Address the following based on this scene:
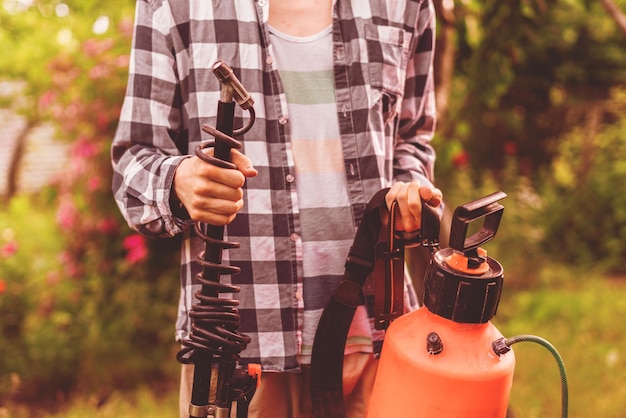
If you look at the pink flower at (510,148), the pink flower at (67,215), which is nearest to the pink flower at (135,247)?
the pink flower at (67,215)

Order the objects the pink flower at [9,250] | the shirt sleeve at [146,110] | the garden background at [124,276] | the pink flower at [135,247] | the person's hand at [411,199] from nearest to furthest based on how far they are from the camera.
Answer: the person's hand at [411,199], the shirt sleeve at [146,110], the garden background at [124,276], the pink flower at [135,247], the pink flower at [9,250]

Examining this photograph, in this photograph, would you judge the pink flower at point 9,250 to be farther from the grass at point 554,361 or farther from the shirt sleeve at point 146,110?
the shirt sleeve at point 146,110

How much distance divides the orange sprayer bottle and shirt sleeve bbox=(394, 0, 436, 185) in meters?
0.48

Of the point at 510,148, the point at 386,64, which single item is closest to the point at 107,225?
A: the point at 386,64

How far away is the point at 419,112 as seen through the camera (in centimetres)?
173

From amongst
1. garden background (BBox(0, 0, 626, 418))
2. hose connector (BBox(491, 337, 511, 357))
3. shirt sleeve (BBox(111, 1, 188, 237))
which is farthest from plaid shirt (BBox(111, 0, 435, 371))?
Result: garden background (BBox(0, 0, 626, 418))

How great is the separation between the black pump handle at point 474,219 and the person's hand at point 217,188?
1.25 ft

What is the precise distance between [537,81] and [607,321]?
3.56 metres

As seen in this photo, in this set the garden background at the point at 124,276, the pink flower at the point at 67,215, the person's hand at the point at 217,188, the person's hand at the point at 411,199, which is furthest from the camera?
the pink flower at the point at 67,215

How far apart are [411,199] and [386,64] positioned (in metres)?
0.45

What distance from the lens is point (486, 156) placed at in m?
7.77

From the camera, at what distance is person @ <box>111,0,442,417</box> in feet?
4.58

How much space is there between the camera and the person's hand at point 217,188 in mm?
1098

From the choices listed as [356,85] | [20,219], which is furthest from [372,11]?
[20,219]
